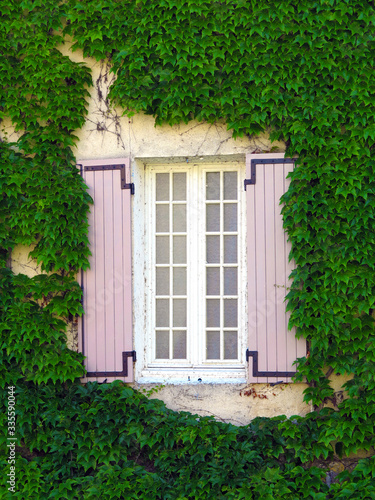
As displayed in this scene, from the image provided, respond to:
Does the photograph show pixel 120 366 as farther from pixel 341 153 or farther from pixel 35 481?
pixel 341 153

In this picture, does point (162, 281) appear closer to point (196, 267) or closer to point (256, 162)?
point (196, 267)

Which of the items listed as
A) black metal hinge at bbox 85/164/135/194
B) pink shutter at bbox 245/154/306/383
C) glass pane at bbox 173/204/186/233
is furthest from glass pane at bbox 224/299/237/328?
black metal hinge at bbox 85/164/135/194

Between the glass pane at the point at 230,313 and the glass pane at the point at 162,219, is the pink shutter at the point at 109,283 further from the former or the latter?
the glass pane at the point at 230,313

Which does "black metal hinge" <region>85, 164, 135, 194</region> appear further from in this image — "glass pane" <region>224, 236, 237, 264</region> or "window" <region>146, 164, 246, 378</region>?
"glass pane" <region>224, 236, 237, 264</region>

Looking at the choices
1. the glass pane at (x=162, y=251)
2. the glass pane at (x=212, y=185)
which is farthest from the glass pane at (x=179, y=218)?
the glass pane at (x=212, y=185)

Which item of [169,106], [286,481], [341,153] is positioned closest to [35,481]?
[286,481]

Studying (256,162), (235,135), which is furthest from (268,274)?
(235,135)
